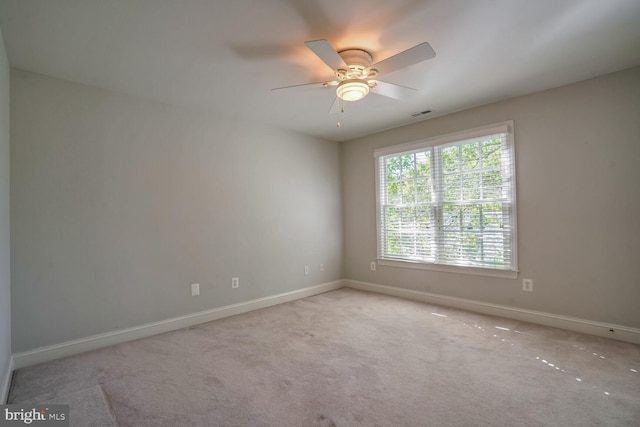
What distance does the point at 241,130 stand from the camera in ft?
13.2

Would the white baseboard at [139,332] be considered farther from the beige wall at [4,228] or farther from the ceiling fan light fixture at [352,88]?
the ceiling fan light fixture at [352,88]

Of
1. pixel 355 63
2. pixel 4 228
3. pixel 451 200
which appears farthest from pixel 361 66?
pixel 4 228

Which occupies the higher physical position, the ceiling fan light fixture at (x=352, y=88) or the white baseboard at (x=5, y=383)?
the ceiling fan light fixture at (x=352, y=88)

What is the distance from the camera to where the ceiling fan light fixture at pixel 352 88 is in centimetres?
244

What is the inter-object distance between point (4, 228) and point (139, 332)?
1.44 meters

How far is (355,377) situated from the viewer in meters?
2.28

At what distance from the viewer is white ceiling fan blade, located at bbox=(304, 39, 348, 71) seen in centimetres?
190

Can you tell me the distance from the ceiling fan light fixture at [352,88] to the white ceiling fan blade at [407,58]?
14 centimetres

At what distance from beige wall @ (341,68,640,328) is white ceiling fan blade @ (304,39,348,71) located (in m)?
2.34

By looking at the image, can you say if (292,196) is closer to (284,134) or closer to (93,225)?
(284,134)

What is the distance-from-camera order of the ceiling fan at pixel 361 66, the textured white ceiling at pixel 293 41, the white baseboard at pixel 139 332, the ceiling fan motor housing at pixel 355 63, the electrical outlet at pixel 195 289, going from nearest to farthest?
the textured white ceiling at pixel 293 41 < the ceiling fan at pixel 361 66 < the ceiling fan motor housing at pixel 355 63 < the white baseboard at pixel 139 332 < the electrical outlet at pixel 195 289

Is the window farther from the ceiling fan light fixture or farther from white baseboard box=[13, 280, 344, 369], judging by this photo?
the ceiling fan light fixture

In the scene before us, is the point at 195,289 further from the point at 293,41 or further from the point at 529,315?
the point at 529,315

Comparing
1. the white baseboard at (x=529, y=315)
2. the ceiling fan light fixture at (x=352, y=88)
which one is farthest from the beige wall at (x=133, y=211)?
the ceiling fan light fixture at (x=352, y=88)
